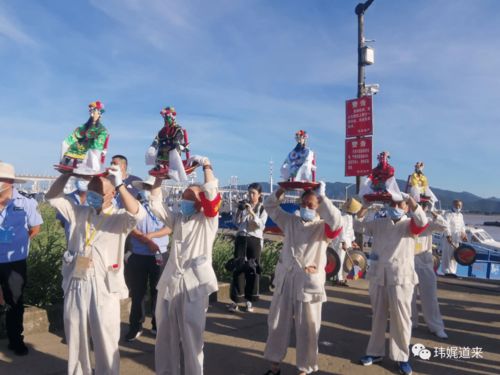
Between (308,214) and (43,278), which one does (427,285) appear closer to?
(308,214)

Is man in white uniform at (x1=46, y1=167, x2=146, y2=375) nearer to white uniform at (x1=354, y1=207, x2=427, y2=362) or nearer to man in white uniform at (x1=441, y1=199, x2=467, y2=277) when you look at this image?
white uniform at (x1=354, y1=207, x2=427, y2=362)

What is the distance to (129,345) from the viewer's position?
16.9ft

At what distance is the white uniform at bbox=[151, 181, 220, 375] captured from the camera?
150 inches

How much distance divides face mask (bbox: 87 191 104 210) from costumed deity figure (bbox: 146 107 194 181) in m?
0.60

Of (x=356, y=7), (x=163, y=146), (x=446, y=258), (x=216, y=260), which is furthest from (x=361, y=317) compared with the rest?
(x=356, y=7)

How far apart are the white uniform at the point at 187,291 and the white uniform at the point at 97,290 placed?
41cm

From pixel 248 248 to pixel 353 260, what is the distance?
126 inches

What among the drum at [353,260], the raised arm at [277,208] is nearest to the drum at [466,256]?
the drum at [353,260]

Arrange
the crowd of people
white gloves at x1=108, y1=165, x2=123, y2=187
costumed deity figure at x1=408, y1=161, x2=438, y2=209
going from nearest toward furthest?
white gloves at x1=108, y1=165, x2=123, y2=187 < the crowd of people < costumed deity figure at x1=408, y1=161, x2=438, y2=209

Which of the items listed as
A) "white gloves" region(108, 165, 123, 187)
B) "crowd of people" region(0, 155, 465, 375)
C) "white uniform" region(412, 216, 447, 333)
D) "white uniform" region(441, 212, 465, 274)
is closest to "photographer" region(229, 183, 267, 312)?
"crowd of people" region(0, 155, 465, 375)

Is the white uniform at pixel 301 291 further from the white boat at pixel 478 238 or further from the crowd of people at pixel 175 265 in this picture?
the white boat at pixel 478 238

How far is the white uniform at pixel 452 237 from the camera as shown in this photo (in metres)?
10.8

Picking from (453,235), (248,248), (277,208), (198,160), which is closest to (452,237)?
(453,235)

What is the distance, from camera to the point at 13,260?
463 centimetres
